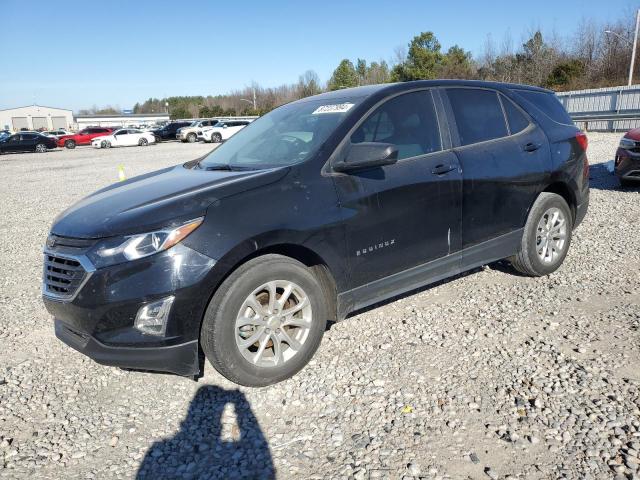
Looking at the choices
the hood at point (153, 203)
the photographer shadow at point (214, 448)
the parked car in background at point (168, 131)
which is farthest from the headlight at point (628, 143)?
the parked car in background at point (168, 131)

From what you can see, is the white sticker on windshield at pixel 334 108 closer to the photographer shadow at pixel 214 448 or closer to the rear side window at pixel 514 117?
the rear side window at pixel 514 117

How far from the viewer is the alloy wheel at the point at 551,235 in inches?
185

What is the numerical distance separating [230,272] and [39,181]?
613 inches

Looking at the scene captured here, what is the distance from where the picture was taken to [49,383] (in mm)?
3346

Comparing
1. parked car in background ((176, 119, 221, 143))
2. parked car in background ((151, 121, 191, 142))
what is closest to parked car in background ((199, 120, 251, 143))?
parked car in background ((176, 119, 221, 143))

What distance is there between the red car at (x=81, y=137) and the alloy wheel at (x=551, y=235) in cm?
4093

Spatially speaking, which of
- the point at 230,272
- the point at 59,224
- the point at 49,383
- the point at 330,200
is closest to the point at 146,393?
the point at 49,383

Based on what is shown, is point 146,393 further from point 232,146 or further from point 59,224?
point 232,146

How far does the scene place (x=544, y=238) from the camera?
15.5ft

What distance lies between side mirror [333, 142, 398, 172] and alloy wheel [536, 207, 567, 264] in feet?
6.90

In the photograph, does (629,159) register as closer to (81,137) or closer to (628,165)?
(628,165)

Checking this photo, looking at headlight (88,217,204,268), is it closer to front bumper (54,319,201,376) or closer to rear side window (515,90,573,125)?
front bumper (54,319,201,376)

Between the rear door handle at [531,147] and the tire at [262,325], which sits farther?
the rear door handle at [531,147]

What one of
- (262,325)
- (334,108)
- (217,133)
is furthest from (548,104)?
(217,133)
